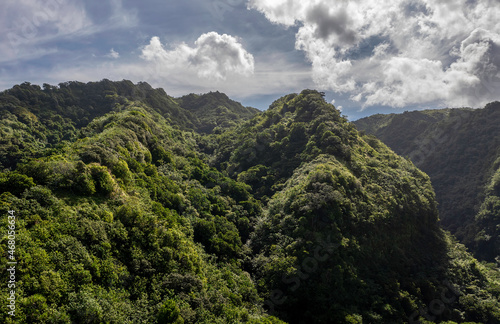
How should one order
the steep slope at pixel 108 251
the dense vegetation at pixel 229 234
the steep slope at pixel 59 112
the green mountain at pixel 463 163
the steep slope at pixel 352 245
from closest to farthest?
1. the steep slope at pixel 108 251
2. the dense vegetation at pixel 229 234
3. the steep slope at pixel 352 245
4. the steep slope at pixel 59 112
5. the green mountain at pixel 463 163

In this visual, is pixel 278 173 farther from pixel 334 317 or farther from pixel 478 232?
pixel 478 232

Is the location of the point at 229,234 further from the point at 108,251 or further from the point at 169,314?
the point at 108,251

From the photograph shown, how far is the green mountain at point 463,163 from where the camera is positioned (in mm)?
80688

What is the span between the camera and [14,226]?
14.9m

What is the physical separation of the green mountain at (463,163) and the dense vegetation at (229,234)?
6683 millimetres

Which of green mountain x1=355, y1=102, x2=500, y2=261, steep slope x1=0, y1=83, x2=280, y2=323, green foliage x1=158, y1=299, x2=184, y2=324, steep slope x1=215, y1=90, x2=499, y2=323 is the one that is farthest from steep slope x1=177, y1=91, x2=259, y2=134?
green foliage x1=158, y1=299, x2=184, y2=324

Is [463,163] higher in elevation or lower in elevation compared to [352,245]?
higher

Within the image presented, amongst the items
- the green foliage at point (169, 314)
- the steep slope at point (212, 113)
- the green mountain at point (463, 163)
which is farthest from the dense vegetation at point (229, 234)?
the steep slope at point (212, 113)

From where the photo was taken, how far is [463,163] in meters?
111

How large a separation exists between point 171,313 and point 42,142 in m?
82.0

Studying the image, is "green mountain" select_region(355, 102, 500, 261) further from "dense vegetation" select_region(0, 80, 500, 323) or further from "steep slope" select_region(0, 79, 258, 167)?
"steep slope" select_region(0, 79, 258, 167)

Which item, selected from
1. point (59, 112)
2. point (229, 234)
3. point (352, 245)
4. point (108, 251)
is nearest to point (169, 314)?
point (108, 251)

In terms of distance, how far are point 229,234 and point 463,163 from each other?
124 metres

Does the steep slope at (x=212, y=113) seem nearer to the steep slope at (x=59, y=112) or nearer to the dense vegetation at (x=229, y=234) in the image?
the steep slope at (x=59, y=112)
